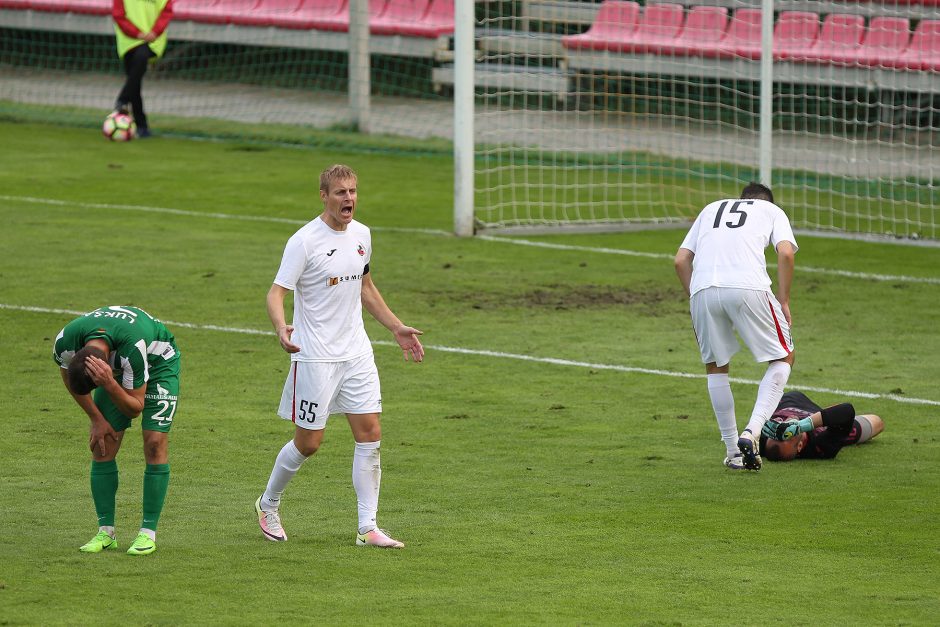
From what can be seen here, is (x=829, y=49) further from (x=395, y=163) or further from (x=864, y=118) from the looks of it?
(x=395, y=163)

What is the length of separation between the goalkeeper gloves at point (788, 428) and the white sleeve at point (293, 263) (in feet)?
10.6

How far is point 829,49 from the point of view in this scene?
2014 cm

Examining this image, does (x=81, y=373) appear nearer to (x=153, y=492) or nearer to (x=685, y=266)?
(x=153, y=492)

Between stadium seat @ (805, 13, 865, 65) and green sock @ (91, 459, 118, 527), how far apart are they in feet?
47.7

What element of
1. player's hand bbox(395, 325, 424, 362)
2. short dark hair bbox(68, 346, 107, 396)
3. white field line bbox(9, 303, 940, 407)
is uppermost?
short dark hair bbox(68, 346, 107, 396)

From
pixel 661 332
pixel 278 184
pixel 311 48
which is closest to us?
pixel 661 332

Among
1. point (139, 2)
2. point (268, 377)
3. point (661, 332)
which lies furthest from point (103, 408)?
point (139, 2)

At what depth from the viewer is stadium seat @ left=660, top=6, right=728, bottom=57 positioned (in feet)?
66.6

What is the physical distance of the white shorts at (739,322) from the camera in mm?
9125

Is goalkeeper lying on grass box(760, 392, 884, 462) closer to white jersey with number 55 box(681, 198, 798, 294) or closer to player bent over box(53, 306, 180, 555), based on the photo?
white jersey with number 55 box(681, 198, 798, 294)

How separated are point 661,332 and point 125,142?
11.6 metres

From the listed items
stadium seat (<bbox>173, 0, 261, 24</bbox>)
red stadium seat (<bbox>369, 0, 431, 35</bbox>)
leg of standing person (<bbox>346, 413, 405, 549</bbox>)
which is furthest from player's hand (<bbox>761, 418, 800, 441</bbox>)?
stadium seat (<bbox>173, 0, 261, 24</bbox>)

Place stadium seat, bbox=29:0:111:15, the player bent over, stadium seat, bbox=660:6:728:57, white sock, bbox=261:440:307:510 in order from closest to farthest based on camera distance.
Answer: the player bent over → white sock, bbox=261:440:307:510 → stadium seat, bbox=660:6:728:57 → stadium seat, bbox=29:0:111:15

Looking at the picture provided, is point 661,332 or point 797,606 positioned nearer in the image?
point 797,606
